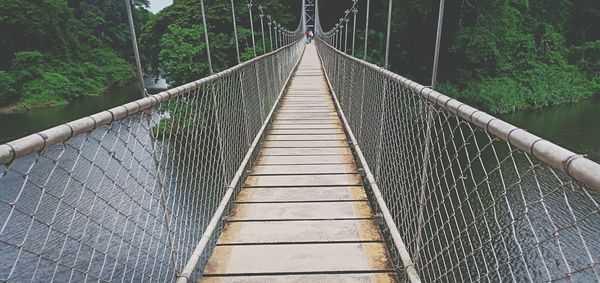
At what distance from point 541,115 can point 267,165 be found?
17.1 m

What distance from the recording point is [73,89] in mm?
21781

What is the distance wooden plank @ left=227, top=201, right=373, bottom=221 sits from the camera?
188cm

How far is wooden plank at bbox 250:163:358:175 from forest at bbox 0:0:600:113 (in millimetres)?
11345

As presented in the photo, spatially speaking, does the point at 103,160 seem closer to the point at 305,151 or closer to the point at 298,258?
the point at 305,151

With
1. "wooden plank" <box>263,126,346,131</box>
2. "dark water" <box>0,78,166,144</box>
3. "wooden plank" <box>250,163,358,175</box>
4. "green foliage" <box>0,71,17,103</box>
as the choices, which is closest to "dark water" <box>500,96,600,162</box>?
"wooden plank" <box>263,126,346,131</box>

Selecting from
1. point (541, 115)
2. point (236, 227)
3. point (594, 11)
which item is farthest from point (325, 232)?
point (594, 11)

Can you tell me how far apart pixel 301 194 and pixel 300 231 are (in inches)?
16.7

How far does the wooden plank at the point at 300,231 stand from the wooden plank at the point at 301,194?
10.4 inches

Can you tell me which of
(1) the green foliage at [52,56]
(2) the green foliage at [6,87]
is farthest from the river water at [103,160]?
(2) the green foliage at [6,87]

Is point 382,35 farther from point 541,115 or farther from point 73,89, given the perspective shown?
point 73,89

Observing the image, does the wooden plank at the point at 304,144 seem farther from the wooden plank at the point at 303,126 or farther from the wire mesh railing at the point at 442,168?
the wooden plank at the point at 303,126

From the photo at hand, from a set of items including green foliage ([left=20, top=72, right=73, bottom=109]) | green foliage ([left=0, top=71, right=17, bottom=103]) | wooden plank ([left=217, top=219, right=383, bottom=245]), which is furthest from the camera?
green foliage ([left=20, top=72, right=73, bottom=109])

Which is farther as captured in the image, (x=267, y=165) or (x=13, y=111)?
(x=13, y=111)

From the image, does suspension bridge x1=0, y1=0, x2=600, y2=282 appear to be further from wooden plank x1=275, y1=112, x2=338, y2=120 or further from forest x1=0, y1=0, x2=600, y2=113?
forest x1=0, y1=0, x2=600, y2=113
